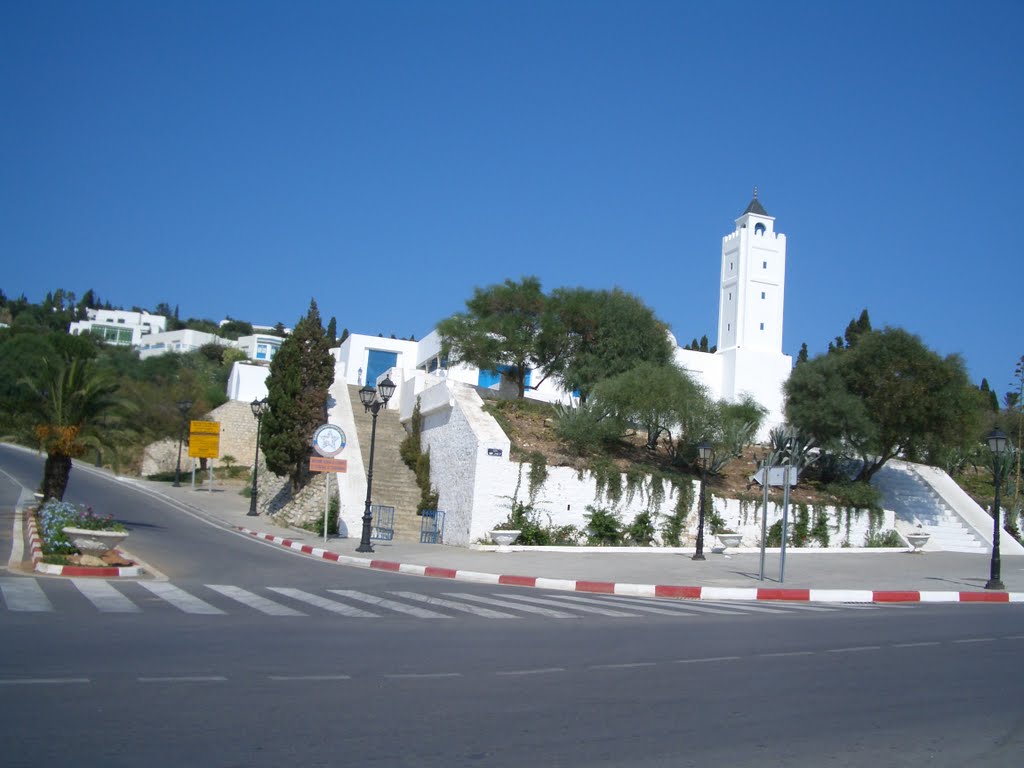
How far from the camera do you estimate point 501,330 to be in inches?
1438

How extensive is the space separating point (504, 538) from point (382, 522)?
5.03 m

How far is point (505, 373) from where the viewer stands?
3803cm

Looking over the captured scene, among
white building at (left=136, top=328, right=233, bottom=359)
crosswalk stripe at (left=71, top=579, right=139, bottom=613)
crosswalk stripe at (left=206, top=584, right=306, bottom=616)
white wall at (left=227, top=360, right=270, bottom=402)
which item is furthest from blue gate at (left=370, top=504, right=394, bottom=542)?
white building at (left=136, top=328, right=233, bottom=359)

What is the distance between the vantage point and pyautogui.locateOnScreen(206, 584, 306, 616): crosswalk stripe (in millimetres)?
11641

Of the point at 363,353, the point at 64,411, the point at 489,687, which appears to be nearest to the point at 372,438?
the point at 64,411

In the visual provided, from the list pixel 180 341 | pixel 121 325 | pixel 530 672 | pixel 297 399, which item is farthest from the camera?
pixel 121 325

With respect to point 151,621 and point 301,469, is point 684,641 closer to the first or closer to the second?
point 151,621

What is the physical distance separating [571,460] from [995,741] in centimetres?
2003

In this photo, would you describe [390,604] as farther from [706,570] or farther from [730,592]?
[706,570]

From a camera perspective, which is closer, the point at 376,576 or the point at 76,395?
the point at 376,576

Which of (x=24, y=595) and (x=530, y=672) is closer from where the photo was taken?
(x=530, y=672)

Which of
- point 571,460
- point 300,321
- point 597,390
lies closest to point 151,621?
point 571,460

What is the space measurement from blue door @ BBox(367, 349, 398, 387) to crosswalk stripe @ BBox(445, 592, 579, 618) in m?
39.2

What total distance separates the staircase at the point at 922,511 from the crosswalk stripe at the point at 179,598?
930 inches
